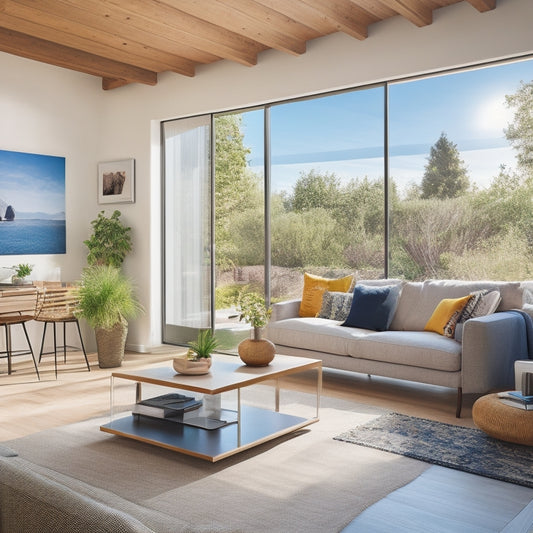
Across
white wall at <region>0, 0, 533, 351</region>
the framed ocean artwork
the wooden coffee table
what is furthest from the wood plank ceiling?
the wooden coffee table

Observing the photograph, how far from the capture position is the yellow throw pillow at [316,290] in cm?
542

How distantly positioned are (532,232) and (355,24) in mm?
2491

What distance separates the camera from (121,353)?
19.3ft

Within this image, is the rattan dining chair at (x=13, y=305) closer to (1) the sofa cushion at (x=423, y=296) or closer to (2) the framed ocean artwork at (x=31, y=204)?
(2) the framed ocean artwork at (x=31, y=204)

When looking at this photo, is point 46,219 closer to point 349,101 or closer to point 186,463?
point 349,101

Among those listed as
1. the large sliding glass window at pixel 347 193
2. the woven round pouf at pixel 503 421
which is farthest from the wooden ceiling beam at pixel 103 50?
the woven round pouf at pixel 503 421

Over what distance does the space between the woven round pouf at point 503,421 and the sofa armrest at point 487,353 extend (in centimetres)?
43

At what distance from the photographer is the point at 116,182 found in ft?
22.8

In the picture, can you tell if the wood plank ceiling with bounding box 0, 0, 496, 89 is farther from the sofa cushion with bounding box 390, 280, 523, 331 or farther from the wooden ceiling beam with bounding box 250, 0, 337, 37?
the sofa cushion with bounding box 390, 280, 523, 331

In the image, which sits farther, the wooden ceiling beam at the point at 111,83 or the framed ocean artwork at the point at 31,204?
the wooden ceiling beam at the point at 111,83

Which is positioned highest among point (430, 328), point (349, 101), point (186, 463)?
point (349, 101)

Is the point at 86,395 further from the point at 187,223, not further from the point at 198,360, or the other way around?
the point at 187,223

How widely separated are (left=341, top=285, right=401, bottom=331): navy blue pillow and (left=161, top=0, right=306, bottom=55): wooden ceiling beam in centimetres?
225

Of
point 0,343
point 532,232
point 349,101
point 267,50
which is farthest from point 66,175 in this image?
point 532,232
